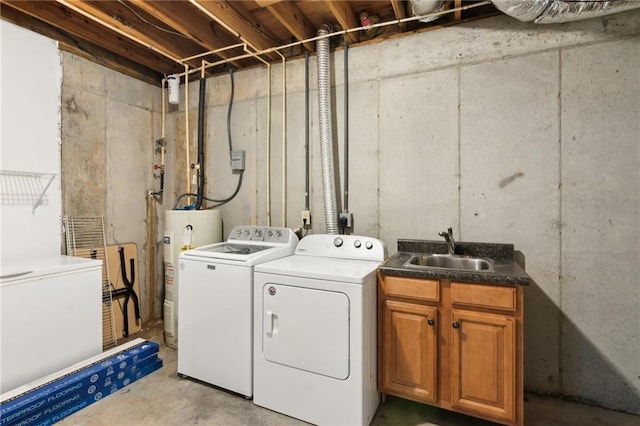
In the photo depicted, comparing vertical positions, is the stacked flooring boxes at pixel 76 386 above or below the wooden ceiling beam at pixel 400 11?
below

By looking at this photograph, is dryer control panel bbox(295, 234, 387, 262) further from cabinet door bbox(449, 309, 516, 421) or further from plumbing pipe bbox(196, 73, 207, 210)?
plumbing pipe bbox(196, 73, 207, 210)

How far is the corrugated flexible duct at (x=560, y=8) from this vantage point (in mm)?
1861

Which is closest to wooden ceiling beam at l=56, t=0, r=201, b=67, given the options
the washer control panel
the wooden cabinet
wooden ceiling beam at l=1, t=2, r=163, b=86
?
wooden ceiling beam at l=1, t=2, r=163, b=86

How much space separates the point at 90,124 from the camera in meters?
2.96

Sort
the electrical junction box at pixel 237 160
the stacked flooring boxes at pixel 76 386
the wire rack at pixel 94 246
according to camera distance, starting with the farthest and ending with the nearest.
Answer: the electrical junction box at pixel 237 160 < the wire rack at pixel 94 246 < the stacked flooring boxes at pixel 76 386

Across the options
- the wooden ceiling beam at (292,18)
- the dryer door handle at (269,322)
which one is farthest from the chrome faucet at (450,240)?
the wooden ceiling beam at (292,18)

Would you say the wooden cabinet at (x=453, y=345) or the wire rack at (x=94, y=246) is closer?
the wooden cabinet at (x=453, y=345)

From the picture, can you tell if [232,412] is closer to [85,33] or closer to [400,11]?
[400,11]

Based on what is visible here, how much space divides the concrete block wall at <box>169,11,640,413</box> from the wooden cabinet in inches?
28.3

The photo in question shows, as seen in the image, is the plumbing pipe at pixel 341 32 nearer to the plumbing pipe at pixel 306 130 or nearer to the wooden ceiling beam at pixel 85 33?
the plumbing pipe at pixel 306 130

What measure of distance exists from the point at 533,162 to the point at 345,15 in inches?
69.2

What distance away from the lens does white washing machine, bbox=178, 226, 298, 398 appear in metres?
2.11

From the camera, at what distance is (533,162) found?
7.24ft

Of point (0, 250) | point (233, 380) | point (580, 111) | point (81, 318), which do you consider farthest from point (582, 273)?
point (0, 250)
